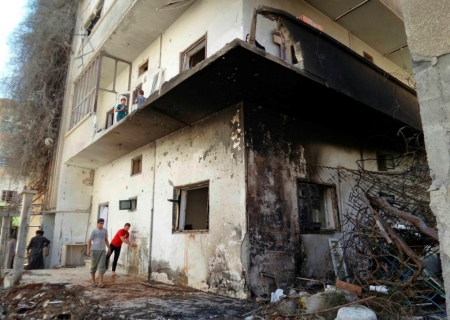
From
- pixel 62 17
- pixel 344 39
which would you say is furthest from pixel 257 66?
pixel 62 17

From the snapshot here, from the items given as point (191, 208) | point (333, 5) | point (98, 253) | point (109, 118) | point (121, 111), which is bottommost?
point (98, 253)

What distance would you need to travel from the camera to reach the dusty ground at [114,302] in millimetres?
4648

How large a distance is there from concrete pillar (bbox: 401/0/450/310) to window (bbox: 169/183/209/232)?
6.34 m

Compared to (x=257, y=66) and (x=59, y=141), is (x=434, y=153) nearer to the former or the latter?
(x=257, y=66)

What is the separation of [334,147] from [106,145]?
689 cm

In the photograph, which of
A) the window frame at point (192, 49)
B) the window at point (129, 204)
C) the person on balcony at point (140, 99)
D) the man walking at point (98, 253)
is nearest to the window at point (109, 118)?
the person on balcony at point (140, 99)

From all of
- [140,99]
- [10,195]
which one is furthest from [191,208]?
[10,195]

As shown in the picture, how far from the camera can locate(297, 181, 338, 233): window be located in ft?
22.5

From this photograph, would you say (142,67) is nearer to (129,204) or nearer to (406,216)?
(129,204)

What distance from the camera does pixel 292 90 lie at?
589 centimetres

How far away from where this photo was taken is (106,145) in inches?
389

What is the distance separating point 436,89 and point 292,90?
13.6 feet

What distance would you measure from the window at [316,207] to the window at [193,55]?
13.1 ft

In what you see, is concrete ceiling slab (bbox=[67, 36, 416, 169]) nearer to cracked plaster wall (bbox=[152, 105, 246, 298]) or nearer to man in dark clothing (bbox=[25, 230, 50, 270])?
cracked plaster wall (bbox=[152, 105, 246, 298])
